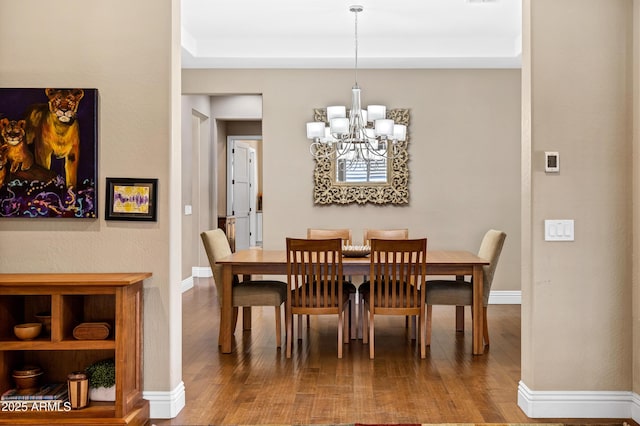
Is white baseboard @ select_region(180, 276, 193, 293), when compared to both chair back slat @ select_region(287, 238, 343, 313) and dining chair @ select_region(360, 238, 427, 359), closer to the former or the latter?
chair back slat @ select_region(287, 238, 343, 313)

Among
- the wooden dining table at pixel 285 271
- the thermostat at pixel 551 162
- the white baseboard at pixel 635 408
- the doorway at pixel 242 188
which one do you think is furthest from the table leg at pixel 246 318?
the doorway at pixel 242 188

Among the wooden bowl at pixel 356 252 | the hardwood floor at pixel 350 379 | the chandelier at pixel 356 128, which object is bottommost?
the hardwood floor at pixel 350 379

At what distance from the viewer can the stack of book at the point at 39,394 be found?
10.2 feet

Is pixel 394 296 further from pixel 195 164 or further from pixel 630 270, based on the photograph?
pixel 195 164

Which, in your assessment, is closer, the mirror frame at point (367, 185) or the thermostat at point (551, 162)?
the thermostat at point (551, 162)

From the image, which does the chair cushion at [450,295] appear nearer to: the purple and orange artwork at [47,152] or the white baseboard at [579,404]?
the white baseboard at [579,404]

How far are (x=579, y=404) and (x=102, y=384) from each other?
2.60 metres

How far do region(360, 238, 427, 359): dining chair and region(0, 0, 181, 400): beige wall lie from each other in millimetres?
1735

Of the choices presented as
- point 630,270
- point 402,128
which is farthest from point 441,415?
point 402,128

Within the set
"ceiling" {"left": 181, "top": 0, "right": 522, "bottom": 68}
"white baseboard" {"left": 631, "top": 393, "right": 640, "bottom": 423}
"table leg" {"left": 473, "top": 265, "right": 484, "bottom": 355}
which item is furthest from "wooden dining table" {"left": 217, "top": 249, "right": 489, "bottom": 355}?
"ceiling" {"left": 181, "top": 0, "right": 522, "bottom": 68}

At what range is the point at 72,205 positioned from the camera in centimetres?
330

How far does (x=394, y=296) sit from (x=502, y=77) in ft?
11.4

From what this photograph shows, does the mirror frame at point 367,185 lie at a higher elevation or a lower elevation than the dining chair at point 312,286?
higher

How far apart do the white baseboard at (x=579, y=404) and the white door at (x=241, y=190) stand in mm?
7399
